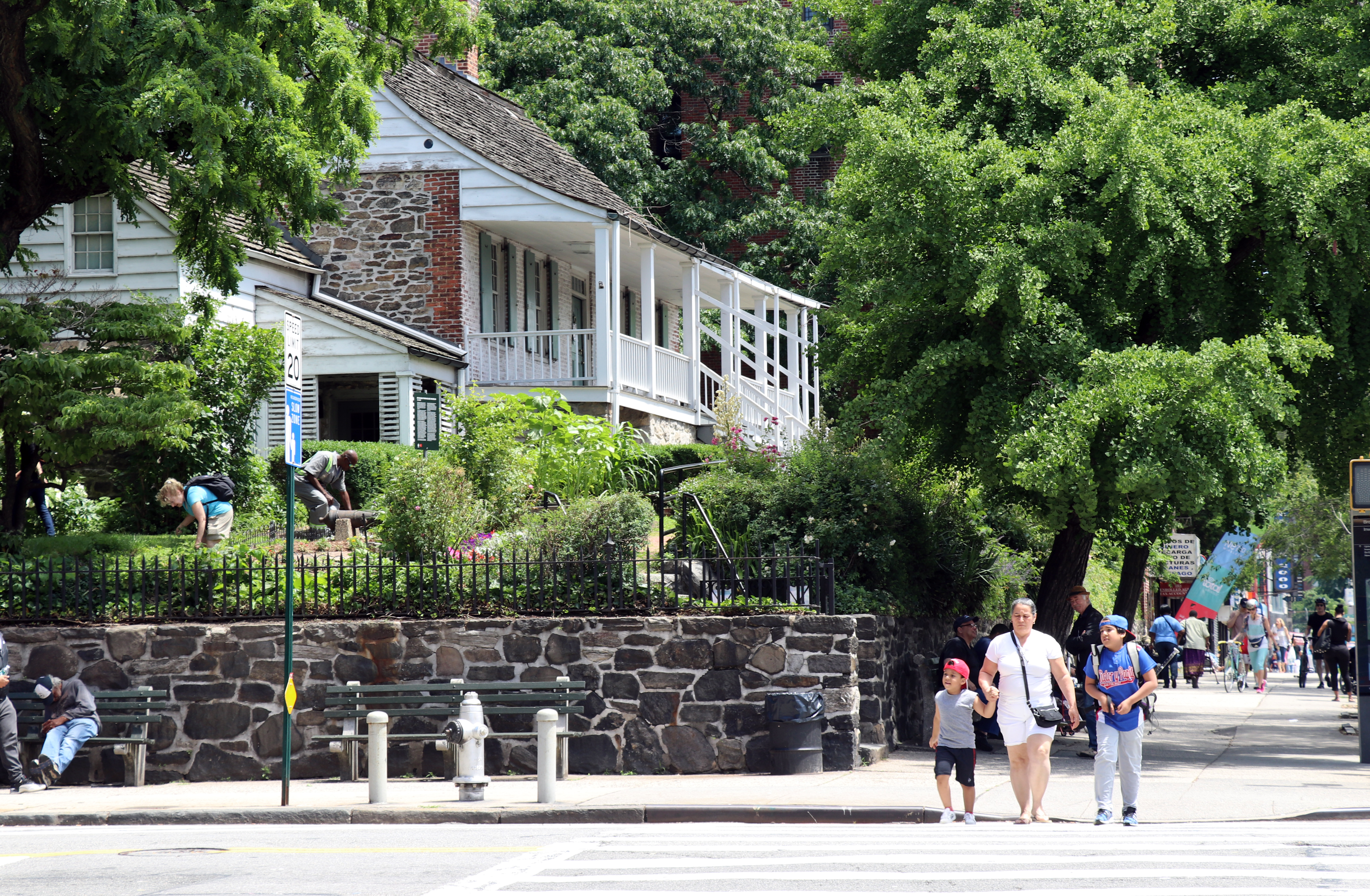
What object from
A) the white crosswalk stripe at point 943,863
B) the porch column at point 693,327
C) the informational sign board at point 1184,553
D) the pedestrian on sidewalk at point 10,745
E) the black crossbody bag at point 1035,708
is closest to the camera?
the white crosswalk stripe at point 943,863

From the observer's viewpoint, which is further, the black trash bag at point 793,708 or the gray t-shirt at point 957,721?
the black trash bag at point 793,708

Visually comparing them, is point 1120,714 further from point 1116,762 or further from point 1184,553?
point 1184,553

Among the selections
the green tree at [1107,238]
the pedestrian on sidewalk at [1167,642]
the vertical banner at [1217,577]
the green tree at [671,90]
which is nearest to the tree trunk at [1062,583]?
the green tree at [1107,238]

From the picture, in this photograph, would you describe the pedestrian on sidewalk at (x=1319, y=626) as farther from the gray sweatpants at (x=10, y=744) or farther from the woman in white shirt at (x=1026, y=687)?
the gray sweatpants at (x=10, y=744)

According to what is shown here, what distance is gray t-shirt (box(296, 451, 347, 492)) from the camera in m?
18.2

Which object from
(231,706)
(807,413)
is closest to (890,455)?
(231,706)

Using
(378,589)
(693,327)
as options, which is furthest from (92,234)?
(378,589)

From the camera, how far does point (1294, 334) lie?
15445 millimetres

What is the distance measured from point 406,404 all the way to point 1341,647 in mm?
17139

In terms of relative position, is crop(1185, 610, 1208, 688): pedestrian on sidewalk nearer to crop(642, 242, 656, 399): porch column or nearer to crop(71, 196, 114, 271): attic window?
crop(642, 242, 656, 399): porch column

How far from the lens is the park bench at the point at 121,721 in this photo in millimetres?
13234

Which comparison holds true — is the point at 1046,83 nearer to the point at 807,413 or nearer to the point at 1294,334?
the point at 1294,334

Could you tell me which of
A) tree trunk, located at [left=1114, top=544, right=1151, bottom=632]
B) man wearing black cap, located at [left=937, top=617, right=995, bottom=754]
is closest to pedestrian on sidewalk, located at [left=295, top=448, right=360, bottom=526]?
man wearing black cap, located at [left=937, top=617, right=995, bottom=754]

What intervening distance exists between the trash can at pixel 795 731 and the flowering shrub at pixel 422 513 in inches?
150
